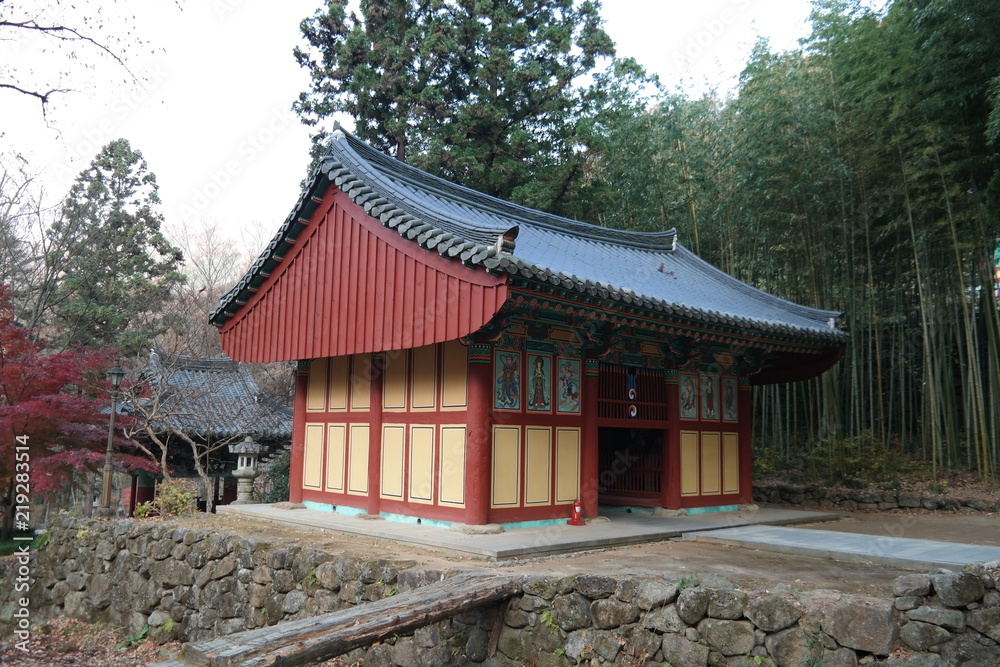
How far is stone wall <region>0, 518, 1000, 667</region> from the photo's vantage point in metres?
4.50

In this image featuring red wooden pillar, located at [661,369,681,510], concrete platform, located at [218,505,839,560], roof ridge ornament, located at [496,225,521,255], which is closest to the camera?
roof ridge ornament, located at [496,225,521,255]

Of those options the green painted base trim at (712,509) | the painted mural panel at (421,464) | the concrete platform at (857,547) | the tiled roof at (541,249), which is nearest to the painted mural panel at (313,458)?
the painted mural panel at (421,464)

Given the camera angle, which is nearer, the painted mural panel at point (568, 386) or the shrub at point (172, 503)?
the painted mural panel at point (568, 386)

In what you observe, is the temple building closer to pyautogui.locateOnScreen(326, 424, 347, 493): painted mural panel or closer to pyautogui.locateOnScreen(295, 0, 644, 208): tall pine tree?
pyautogui.locateOnScreen(326, 424, 347, 493): painted mural panel

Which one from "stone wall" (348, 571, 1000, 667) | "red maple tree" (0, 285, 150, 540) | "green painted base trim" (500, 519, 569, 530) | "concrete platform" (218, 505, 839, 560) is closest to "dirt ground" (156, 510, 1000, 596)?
"concrete platform" (218, 505, 839, 560)

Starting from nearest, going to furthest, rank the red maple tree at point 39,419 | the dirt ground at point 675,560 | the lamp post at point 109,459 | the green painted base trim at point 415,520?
the dirt ground at point 675,560 < the green painted base trim at point 415,520 < the lamp post at point 109,459 < the red maple tree at point 39,419

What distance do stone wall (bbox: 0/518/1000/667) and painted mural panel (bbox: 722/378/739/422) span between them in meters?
6.57

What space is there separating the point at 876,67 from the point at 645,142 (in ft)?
23.5

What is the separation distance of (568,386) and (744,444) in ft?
13.6

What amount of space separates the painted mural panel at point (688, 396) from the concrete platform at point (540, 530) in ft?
5.01

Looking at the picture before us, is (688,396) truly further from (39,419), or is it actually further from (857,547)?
(39,419)

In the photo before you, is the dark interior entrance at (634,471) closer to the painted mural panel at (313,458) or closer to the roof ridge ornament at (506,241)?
the painted mural panel at (313,458)

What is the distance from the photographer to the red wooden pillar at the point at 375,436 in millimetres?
9852

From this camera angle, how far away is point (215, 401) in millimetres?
17531
